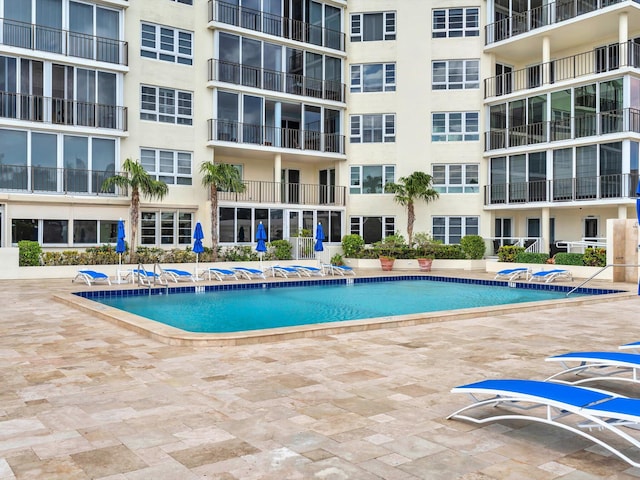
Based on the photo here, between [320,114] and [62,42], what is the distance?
39.6 feet

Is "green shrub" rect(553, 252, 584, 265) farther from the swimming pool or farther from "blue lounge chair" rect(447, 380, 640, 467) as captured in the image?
"blue lounge chair" rect(447, 380, 640, 467)

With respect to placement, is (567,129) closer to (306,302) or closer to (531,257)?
(531,257)

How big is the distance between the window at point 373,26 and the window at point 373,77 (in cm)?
141

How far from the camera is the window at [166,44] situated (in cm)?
2409

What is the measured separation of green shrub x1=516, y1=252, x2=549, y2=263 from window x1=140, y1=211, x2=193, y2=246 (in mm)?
13873

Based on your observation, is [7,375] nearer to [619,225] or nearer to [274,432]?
[274,432]

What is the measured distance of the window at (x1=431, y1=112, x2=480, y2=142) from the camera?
28.6 metres

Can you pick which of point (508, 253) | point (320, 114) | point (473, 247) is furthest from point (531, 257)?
point (320, 114)

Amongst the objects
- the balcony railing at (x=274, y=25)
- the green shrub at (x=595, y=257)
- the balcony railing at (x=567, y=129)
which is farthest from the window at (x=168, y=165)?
the green shrub at (x=595, y=257)

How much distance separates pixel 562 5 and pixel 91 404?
27.1 meters

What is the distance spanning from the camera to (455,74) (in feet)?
94.1

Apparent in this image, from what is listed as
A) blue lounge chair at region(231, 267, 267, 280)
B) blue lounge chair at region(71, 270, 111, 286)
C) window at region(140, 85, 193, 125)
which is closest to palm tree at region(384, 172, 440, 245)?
blue lounge chair at region(231, 267, 267, 280)

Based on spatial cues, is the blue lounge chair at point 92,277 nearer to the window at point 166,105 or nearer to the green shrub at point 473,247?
the window at point 166,105

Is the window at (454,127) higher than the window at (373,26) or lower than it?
lower
